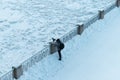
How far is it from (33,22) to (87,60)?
22.4ft

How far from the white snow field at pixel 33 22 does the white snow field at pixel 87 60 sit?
5.40 ft

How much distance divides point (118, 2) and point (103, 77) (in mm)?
10599

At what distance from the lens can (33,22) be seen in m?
22.4

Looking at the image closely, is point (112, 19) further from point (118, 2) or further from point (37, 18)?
point (37, 18)

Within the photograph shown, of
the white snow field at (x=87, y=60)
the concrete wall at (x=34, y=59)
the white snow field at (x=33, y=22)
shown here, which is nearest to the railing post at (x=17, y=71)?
the concrete wall at (x=34, y=59)

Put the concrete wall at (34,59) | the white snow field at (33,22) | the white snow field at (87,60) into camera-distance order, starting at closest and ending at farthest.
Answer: the concrete wall at (34,59), the white snow field at (87,60), the white snow field at (33,22)

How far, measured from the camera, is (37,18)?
911 inches

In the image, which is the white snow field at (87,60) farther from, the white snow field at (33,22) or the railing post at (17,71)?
the white snow field at (33,22)

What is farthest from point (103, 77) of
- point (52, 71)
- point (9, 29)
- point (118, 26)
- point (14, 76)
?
point (9, 29)

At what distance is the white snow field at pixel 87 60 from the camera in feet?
50.5

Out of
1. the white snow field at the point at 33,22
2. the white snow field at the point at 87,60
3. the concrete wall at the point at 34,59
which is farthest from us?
the white snow field at the point at 33,22

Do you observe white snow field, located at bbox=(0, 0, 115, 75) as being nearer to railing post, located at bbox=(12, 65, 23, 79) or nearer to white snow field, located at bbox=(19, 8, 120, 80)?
railing post, located at bbox=(12, 65, 23, 79)

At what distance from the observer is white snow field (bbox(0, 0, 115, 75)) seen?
18.0 meters

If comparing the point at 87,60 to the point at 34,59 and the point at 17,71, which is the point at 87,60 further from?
the point at 17,71
